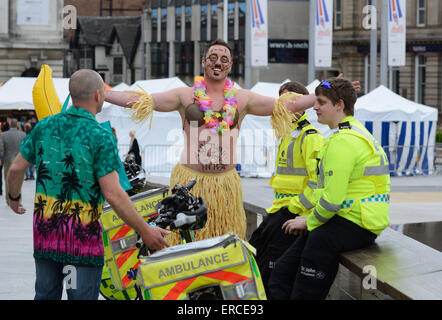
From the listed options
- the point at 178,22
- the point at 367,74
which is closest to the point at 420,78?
the point at 367,74

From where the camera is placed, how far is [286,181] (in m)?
5.26

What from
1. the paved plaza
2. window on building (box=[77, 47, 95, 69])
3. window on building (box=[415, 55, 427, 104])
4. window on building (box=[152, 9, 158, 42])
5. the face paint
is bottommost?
the paved plaza

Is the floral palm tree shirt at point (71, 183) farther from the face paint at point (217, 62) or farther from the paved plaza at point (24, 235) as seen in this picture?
the paved plaza at point (24, 235)

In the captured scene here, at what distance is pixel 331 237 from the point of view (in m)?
4.19

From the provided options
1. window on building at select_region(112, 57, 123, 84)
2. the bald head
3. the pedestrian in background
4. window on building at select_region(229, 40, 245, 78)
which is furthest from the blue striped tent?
window on building at select_region(112, 57, 123, 84)

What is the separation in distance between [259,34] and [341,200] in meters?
21.1

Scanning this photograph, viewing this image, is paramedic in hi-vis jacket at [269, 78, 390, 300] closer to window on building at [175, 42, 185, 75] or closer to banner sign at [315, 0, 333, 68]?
banner sign at [315, 0, 333, 68]

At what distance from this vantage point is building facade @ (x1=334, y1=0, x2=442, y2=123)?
47.5 metres

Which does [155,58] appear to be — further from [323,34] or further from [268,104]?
[268,104]

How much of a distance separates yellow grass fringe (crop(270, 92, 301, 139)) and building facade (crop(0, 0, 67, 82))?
1697 inches

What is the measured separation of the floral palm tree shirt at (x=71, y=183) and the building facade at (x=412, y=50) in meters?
43.8

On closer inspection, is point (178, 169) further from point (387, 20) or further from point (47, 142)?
point (387, 20)

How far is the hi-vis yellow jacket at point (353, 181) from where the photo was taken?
13.4 ft
